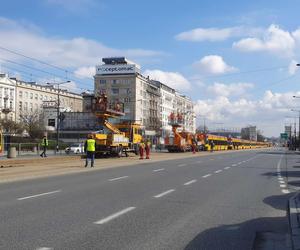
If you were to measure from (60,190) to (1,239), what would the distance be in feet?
24.5

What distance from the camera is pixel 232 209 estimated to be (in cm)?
1138

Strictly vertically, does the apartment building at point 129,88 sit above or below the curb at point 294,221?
above

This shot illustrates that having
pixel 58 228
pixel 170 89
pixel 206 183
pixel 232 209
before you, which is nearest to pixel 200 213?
pixel 232 209

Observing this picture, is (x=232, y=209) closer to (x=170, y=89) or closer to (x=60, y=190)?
(x=60, y=190)

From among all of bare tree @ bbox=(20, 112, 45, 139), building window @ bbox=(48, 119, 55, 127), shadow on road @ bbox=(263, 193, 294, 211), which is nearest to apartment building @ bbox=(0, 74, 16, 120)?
bare tree @ bbox=(20, 112, 45, 139)

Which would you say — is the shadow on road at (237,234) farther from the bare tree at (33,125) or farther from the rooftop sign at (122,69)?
the rooftop sign at (122,69)

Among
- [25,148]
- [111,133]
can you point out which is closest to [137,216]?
[111,133]

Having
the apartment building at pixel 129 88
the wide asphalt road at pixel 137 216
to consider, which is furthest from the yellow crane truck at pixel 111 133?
the apartment building at pixel 129 88

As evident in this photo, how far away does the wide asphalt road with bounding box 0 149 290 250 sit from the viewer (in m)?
7.70

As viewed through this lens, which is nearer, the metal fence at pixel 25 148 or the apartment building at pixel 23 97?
the metal fence at pixel 25 148

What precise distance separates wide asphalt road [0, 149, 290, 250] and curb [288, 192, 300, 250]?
22 cm

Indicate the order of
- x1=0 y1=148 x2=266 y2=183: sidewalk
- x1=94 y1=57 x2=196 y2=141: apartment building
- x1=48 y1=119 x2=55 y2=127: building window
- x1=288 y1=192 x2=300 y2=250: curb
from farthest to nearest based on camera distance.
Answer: x1=94 y1=57 x2=196 y2=141: apartment building < x1=48 y1=119 x2=55 y2=127: building window < x1=0 y1=148 x2=266 y2=183: sidewalk < x1=288 y1=192 x2=300 y2=250: curb

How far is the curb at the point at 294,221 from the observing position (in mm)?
7402

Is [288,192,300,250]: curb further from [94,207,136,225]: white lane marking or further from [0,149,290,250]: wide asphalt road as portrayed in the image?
[94,207,136,225]: white lane marking
